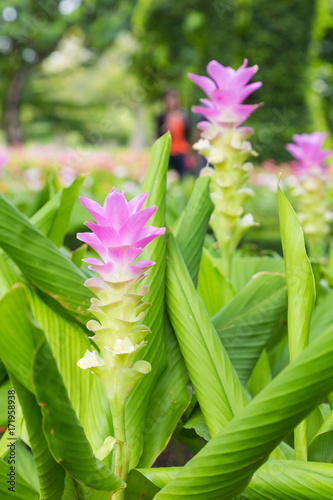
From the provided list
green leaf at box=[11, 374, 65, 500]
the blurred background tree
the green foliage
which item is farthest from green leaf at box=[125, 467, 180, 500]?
the blurred background tree

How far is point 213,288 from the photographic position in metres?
1.28

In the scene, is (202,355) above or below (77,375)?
above

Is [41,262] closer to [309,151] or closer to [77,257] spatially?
[77,257]

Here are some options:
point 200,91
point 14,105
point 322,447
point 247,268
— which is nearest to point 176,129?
point 200,91

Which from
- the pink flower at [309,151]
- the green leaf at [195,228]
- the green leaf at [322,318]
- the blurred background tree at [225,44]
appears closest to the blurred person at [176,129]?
the blurred background tree at [225,44]

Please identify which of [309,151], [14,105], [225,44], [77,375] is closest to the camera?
[77,375]

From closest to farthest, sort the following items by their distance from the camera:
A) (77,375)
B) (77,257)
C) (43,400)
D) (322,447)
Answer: (43,400), (322,447), (77,375), (77,257)

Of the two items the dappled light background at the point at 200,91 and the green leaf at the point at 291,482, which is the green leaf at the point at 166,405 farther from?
the dappled light background at the point at 200,91

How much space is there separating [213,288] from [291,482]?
653mm

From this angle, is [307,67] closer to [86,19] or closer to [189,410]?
[189,410]

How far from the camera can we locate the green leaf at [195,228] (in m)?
0.95

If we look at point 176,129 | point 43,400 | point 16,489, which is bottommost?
point 176,129

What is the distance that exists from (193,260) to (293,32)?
25.5 feet

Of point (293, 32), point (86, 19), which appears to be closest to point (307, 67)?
point (293, 32)
